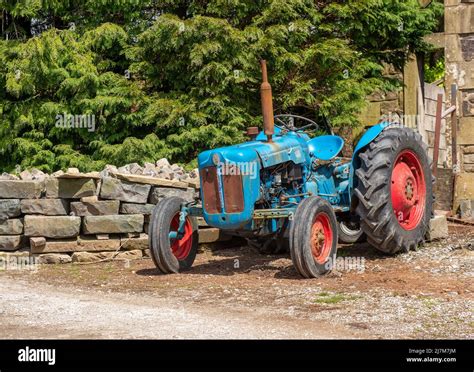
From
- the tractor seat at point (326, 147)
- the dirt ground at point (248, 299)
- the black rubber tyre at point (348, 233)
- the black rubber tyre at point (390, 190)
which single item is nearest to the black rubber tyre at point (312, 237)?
the dirt ground at point (248, 299)

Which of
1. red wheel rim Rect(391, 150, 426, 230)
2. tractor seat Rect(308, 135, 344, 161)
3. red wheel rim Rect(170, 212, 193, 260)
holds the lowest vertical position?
red wheel rim Rect(170, 212, 193, 260)

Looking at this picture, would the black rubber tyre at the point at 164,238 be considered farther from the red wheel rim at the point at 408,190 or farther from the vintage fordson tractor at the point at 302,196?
the red wheel rim at the point at 408,190

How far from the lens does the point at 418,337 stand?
548 cm

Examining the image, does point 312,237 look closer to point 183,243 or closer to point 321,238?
point 321,238

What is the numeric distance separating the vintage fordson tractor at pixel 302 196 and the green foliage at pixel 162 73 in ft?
9.89

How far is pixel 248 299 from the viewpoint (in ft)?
23.5

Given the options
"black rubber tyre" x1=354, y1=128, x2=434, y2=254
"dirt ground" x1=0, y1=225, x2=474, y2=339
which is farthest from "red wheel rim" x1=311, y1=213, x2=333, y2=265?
"black rubber tyre" x1=354, y1=128, x2=434, y2=254

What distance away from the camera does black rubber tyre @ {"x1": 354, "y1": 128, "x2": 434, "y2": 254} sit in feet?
28.4

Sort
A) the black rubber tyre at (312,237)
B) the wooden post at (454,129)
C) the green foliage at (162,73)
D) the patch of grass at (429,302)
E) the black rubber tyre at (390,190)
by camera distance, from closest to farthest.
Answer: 1. the patch of grass at (429,302)
2. the black rubber tyre at (312,237)
3. the black rubber tyre at (390,190)
4. the green foliage at (162,73)
5. the wooden post at (454,129)

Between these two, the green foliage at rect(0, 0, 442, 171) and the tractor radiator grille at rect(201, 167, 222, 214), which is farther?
the green foliage at rect(0, 0, 442, 171)

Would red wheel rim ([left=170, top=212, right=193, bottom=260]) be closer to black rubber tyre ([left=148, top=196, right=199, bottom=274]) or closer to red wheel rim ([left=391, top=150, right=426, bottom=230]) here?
black rubber tyre ([left=148, top=196, right=199, bottom=274])

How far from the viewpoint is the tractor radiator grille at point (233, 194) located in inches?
319
